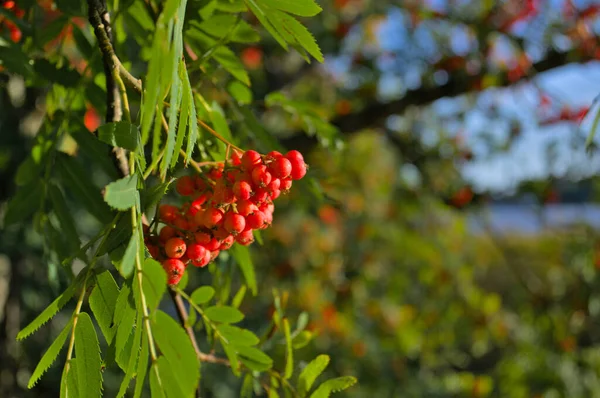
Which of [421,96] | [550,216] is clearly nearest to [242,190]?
[421,96]

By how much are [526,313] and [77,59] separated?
243 centimetres

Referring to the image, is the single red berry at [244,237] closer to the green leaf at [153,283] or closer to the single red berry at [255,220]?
Result: the single red berry at [255,220]

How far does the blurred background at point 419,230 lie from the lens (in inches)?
73.5

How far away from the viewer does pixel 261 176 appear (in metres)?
0.54

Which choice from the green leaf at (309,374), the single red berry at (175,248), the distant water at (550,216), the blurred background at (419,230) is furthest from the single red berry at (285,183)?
the distant water at (550,216)

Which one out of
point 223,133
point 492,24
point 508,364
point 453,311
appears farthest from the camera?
point 453,311

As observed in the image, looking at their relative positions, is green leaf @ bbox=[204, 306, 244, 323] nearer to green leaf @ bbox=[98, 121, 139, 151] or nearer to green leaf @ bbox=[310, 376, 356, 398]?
green leaf @ bbox=[310, 376, 356, 398]

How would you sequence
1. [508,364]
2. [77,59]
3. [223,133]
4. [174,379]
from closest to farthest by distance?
[174,379] < [223,133] < [77,59] < [508,364]

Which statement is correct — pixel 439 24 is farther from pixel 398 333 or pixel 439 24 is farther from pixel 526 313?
pixel 526 313

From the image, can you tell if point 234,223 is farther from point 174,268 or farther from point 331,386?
point 331,386

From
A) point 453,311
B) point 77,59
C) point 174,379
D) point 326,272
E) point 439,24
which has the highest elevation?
point 174,379

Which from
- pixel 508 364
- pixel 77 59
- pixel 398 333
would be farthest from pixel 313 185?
pixel 508 364

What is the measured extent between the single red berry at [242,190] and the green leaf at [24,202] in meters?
0.34

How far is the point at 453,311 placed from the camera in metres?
2.99
